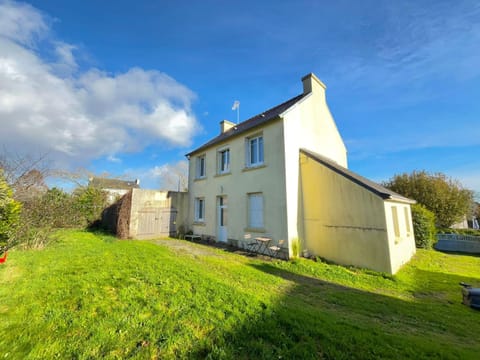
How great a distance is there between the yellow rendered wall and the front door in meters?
4.63

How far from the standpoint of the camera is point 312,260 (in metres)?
8.65

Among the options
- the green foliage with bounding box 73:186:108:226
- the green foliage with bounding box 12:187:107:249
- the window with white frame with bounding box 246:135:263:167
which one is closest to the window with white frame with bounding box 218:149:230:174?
the window with white frame with bounding box 246:135:263:167

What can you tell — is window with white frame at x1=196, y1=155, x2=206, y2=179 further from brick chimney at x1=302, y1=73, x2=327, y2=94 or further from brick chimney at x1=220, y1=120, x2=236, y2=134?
brick chimney at x1=302, y1=73, x2=327, y2=94

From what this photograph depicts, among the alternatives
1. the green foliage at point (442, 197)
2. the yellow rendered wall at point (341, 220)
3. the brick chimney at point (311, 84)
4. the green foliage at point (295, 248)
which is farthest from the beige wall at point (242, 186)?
the green foliage at point (442, 197)

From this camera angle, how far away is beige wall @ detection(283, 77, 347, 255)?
9.08 metres

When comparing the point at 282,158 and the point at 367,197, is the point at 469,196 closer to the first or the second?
the point at 367,197

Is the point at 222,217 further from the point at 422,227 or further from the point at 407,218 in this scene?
the point at 422,227

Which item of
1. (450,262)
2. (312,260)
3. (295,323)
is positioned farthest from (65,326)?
(450,262)

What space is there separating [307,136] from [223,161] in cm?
528

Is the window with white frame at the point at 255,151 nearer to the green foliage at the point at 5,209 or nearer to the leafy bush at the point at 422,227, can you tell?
the green foliage at the point at 5,209

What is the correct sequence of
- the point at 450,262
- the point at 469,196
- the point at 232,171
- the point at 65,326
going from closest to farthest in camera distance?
1. the point at 65,326
2. the point at 450,262
3. the point at 232,171
4. the point at 469,196

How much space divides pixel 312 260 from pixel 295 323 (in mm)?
5843

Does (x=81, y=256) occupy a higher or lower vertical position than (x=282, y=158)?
lower

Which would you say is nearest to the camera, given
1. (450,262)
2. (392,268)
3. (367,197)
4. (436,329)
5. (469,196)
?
(436,329)
